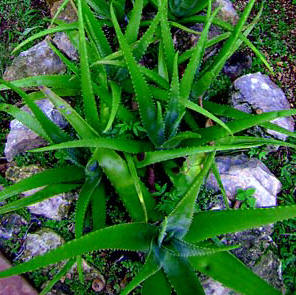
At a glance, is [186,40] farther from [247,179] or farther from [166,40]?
[247,179]

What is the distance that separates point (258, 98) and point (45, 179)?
128cm

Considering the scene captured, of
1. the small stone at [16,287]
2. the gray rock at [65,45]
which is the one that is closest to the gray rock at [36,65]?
the gray rock at [65,45]

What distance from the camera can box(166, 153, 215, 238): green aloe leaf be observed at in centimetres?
105

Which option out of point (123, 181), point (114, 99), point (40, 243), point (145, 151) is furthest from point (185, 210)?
point (40, 243)

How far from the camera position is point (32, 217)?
1.72 m

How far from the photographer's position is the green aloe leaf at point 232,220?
1.06 m

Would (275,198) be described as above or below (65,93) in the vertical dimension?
below

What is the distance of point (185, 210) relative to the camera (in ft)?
3.69

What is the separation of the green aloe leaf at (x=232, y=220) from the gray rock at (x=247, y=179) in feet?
1.78

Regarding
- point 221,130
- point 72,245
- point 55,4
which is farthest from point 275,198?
point 55,4

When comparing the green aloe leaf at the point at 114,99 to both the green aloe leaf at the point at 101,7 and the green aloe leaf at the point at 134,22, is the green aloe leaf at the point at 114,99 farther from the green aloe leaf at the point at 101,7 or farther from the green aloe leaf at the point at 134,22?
the green aloe leaf at the point at 101,7

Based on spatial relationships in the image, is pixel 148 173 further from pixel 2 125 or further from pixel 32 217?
pixel 2 125

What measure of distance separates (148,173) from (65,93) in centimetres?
63

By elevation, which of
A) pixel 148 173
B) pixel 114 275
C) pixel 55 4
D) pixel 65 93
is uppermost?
pixel 55 4
